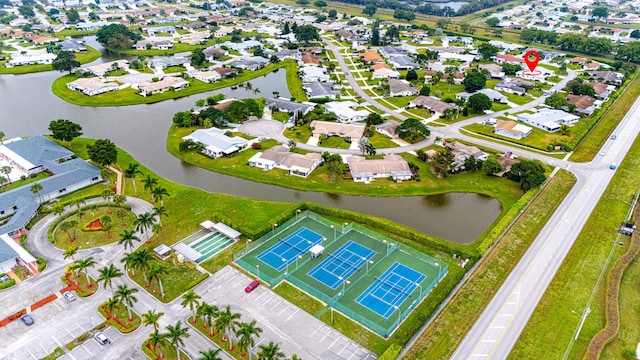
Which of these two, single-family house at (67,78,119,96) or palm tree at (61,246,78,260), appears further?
single-family house at (67,78,119,96)

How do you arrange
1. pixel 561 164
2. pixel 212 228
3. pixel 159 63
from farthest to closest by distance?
pixel 159 63 → pixel 561 164 → pixel 212 228

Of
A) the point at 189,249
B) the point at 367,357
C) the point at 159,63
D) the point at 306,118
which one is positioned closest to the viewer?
the point at 367,357

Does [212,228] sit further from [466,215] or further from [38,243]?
[466,215]

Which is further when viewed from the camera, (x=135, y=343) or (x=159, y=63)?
(x=159, y=63)

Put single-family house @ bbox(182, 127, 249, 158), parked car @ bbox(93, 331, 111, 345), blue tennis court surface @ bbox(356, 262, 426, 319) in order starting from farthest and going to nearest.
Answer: single-family house @ bbox(182, 127, 249, 158) < blue tennis court surface @ bbox(356, 262, 426, 319) < parked car @ bbox(93, 331, 111, 345)

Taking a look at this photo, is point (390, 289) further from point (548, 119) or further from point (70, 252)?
point (548, 119)

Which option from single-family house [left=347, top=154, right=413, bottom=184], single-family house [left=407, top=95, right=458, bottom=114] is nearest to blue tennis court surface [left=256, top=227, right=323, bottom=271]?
single-family house [left=347, top=154, right=413, bottom=184]

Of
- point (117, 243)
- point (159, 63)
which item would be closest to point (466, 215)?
point (117, 243)

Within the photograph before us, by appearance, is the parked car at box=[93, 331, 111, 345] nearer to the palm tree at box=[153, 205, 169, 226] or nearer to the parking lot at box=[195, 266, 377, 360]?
the parking lot at box=[195, 266, 377, 360]
